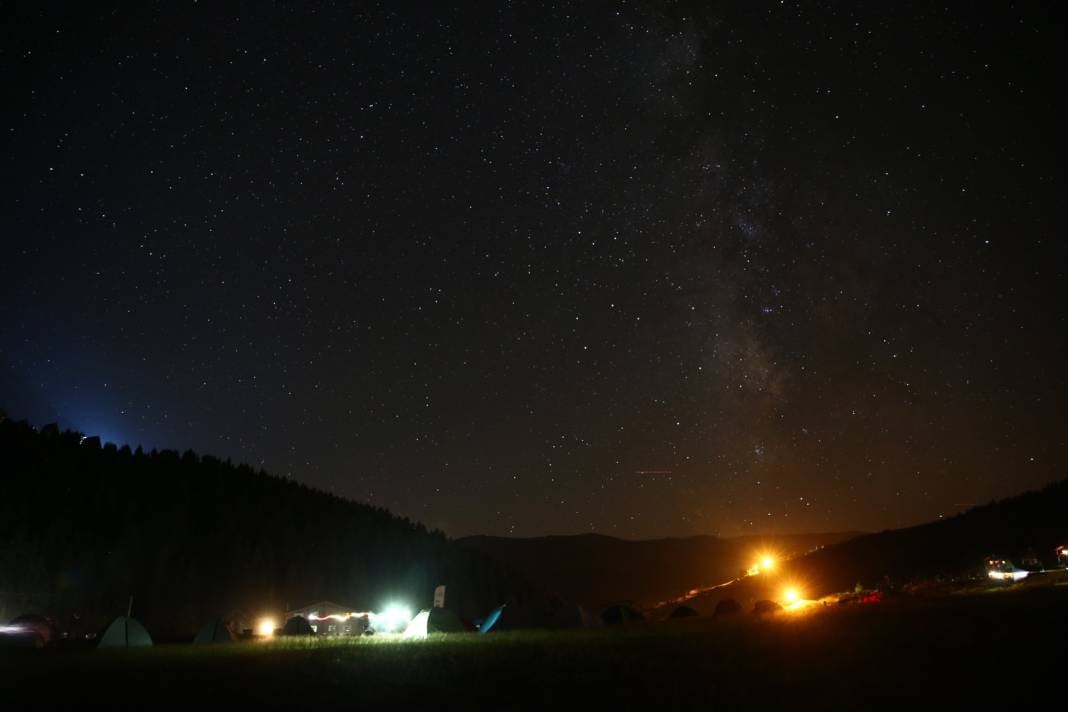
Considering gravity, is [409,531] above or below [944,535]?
above

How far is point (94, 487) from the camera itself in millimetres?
82812

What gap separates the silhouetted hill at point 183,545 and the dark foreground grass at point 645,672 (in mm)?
51629

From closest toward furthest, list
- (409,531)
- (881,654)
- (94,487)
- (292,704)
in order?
(292,704) < (881,654) < (94,487) < (409,531)

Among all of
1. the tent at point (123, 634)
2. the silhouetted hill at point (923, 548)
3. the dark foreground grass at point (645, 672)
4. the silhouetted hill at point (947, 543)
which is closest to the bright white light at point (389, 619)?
the tent at point (123, 634)

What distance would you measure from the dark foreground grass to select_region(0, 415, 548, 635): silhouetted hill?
51.6 m

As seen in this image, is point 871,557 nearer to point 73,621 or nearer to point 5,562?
point 73,621

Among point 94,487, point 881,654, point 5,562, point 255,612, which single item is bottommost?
point 881,654

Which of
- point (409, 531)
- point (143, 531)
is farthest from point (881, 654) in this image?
point (409, 531)

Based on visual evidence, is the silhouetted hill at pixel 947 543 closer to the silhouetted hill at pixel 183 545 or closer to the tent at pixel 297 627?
the silhouetted hill at pixel 183 545

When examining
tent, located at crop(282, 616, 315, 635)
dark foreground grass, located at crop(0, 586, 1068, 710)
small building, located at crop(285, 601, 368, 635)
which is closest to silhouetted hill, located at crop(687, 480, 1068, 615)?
small building, located at crop(285, 601, 368, 635)

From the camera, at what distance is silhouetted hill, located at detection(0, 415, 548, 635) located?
6656 centimetres

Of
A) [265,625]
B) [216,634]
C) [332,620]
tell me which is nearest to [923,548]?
[332,620]

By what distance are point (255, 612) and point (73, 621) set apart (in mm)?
18062

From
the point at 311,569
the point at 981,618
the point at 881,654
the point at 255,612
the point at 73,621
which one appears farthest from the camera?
the point at 311,569
